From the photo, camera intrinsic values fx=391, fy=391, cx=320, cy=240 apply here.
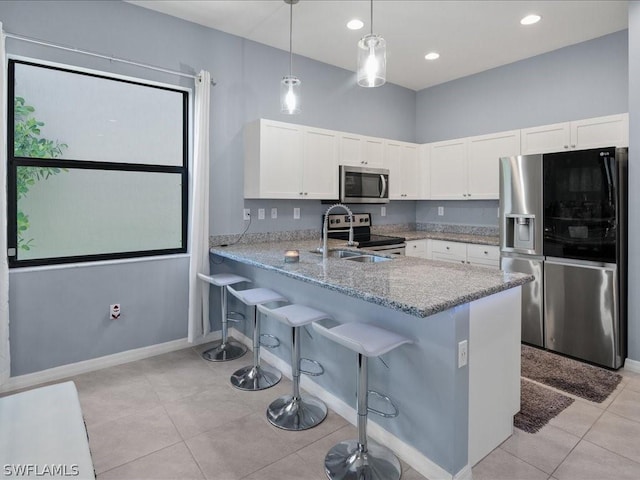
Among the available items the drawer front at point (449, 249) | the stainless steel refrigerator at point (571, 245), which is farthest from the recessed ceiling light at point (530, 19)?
the drawer front at point (449, 249)

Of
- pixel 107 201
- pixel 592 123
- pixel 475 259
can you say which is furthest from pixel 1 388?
pixel 592 123

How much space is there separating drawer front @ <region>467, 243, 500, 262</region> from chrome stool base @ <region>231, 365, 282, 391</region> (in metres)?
2.51

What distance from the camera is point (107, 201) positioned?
10.5 ft

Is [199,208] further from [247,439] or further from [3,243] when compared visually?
[247,439]

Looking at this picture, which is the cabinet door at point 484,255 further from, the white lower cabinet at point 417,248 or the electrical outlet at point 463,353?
the electrical outlet at point 463,353

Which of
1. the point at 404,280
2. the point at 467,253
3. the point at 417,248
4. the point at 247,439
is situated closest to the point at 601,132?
the point at 467,253

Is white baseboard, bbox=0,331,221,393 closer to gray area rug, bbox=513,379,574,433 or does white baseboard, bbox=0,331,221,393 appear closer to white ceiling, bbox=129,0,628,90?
gray area rug, bbox=513,379,574,433

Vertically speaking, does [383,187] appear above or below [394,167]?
below

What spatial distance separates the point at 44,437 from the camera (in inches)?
49.1

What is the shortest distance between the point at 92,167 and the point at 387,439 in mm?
2898

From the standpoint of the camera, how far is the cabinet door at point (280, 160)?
11.9ft

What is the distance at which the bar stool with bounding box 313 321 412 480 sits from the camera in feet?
5.99

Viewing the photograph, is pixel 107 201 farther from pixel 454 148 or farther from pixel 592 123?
pixel 592 123

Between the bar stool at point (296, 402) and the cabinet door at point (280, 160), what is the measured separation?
1.57 m
